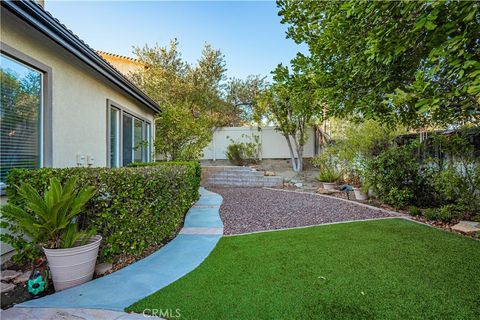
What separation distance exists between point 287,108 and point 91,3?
8586 mm

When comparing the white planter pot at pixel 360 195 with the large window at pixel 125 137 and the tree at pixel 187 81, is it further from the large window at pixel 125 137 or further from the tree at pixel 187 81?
the tree at pixel 187 81

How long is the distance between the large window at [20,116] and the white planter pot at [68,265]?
1662 mm

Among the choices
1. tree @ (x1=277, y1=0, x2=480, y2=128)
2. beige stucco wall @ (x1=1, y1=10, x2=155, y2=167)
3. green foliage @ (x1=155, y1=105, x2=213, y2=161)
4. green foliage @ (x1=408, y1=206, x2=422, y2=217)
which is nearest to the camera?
tree @ (x1=277, y1=0, x2=480, y2=128)

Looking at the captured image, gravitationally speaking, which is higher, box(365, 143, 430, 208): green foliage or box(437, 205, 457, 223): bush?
box(365, 143, 430, 208): green foliage

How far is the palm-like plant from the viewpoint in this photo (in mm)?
2916

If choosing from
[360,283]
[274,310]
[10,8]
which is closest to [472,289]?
[360,283]

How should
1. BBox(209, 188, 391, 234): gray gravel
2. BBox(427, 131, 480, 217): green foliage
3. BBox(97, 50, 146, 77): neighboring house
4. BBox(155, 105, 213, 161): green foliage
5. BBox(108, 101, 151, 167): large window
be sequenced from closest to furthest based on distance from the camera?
1. BBox(427, 131, 480, 217): green foliage
2. BBox(209, 188, 391, 234): gray gravel
3. BBox(108, 101, 151, 167): large window
4. BBox(155, 105, 213, 161): green foliage
5. BBox(97, 50, 146, 77): neighboring house

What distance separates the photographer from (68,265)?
2.97 metres

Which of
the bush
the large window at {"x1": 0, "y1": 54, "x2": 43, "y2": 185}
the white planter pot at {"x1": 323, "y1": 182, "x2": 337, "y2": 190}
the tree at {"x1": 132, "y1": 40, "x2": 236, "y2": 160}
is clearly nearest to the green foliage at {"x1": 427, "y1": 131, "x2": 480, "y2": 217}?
the bush

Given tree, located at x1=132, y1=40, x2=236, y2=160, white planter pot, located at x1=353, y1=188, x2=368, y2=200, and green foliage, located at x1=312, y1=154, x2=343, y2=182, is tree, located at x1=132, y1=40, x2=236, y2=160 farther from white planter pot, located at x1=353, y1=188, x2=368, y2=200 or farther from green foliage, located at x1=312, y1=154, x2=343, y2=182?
white planter pot, located at x1=353, y1=188, x2=368, y2=200

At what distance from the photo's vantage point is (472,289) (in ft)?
8.91

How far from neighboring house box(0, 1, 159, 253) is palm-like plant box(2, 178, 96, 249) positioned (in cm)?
99

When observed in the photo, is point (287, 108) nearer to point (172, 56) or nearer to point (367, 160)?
point (367, 160)

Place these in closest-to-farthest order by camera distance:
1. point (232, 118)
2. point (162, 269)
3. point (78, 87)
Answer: point (162, 269) < point (78, 87) < point (232, 118)
